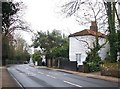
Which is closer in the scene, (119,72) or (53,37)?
(119,72)

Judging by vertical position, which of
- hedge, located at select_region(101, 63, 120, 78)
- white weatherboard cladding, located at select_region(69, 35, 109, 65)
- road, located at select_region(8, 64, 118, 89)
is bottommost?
road, located at select_region(8, 64, 118, 89)

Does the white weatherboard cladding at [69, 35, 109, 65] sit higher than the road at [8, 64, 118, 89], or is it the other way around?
the white weatherboard cladding at [69, 35, 109, 65]

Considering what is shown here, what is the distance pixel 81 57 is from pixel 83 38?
147 inches

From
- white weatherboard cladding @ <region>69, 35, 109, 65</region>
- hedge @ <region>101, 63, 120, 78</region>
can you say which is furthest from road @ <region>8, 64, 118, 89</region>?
white weatherboard cladding @ <region>69, 35, 109, 65</region>

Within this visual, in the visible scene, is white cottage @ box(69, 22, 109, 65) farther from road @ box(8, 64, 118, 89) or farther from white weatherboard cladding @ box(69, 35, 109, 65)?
road @ box(8, 64, 118, 89)

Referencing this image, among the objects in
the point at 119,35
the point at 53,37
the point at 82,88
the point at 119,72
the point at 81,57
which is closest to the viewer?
the point at 82,88

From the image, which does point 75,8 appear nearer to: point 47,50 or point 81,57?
point 81,57

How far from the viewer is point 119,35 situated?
36.8m

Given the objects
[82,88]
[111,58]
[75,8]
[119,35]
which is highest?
[75,8]

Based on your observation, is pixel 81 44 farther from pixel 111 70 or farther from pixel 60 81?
pixel 60 81

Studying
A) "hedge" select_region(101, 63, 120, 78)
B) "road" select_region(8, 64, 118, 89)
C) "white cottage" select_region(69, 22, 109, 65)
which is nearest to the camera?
"road" select_region(8, 64, 118, 89)

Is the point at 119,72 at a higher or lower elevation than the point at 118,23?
lower

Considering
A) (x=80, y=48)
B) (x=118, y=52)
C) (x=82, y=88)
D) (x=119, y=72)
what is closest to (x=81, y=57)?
(x=80, y=48)

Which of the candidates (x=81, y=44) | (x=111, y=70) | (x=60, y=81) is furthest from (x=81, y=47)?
(x=60, y=81)
